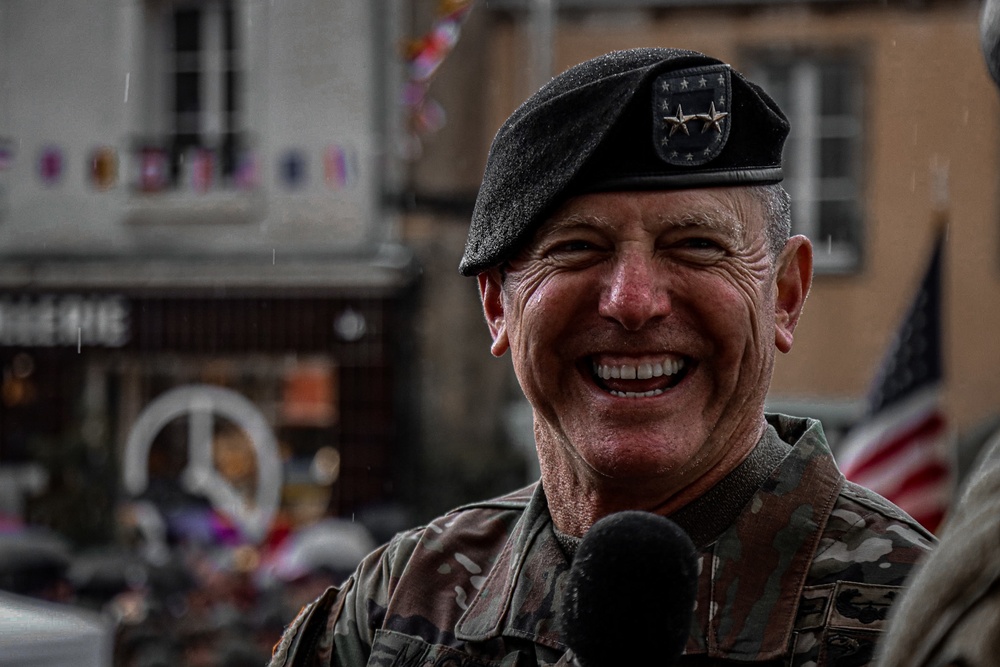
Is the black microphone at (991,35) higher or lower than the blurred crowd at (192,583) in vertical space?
higher

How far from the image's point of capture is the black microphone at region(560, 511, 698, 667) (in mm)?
1637

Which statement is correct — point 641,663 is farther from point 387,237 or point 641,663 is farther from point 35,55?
point 35,55

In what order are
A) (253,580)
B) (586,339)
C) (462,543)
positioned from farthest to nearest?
(253,580) < (462,543) < (586,339)

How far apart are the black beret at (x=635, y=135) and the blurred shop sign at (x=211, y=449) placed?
11960 millimetres

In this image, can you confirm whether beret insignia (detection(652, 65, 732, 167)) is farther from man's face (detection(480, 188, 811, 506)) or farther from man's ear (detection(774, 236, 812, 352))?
man's ear (detection(774, 236, 812, 352))

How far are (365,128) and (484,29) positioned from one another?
160 cm

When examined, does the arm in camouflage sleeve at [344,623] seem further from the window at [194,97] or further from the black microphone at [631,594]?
the window at [194,97]

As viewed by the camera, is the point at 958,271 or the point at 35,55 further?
the point at 35,55

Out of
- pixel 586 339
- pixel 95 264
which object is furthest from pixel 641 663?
pixel 95 264

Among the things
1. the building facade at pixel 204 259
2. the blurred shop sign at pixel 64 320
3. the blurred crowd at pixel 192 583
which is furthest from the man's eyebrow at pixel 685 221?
the blurred shop sign at pixel 64 320

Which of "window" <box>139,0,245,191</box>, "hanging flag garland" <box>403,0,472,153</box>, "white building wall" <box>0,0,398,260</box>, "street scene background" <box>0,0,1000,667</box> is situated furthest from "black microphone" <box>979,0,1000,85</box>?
"window" <box>139,0,245,191</box>

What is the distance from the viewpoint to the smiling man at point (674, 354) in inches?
79.9

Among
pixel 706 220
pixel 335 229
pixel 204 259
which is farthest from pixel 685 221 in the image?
pixel 204 259

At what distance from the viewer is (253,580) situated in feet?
31.9
